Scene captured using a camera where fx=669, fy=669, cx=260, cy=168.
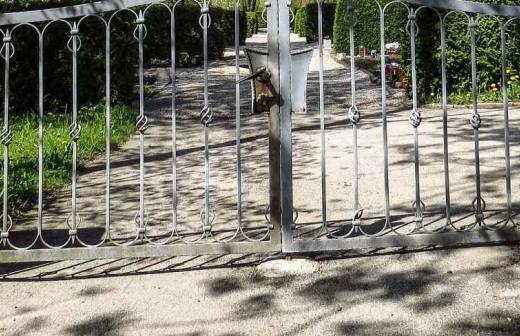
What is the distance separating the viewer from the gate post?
3.95 meters

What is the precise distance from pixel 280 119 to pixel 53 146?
16.6 ft

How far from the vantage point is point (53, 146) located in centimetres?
826

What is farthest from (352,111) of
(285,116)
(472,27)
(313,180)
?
(313,180)

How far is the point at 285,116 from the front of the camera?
3.97m

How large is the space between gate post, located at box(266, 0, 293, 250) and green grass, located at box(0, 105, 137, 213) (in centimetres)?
276

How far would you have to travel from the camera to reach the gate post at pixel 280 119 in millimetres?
3947

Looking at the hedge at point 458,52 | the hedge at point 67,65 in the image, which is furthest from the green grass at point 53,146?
A: the hedge at point 458,52

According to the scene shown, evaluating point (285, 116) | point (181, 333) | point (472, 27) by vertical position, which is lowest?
point (181, 333)

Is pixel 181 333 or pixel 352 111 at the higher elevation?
pixel 352 111

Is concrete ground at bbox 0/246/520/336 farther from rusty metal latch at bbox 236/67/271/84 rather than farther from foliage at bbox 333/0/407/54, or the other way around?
foliage at bbox 333/0/407/54

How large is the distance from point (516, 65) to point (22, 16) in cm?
976

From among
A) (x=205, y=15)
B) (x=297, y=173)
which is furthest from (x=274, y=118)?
(x=297, y=173)

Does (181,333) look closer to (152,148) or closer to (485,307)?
(485,307)

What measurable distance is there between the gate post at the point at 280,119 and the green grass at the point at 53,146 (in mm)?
2755
